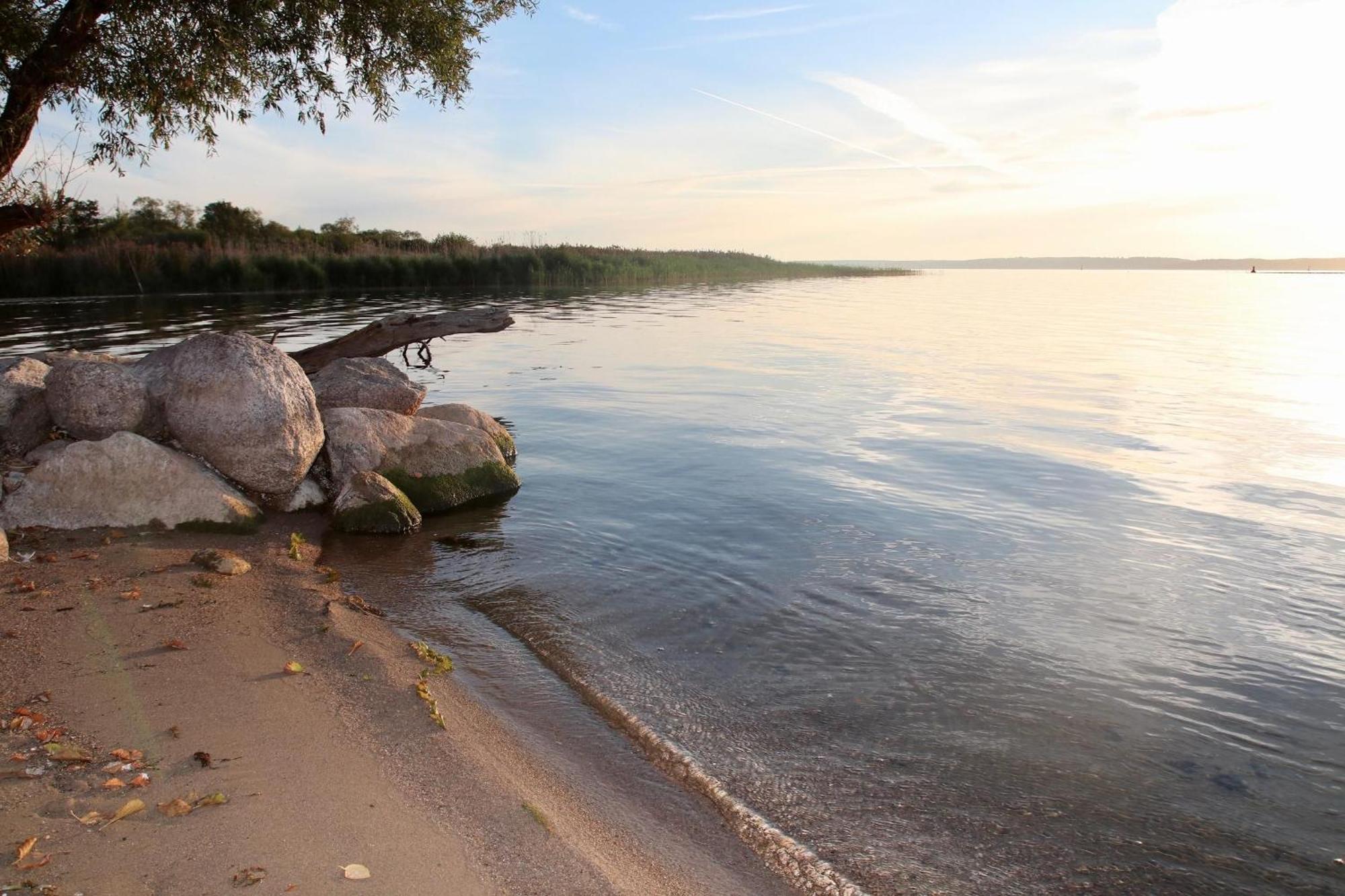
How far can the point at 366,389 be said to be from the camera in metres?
10.6

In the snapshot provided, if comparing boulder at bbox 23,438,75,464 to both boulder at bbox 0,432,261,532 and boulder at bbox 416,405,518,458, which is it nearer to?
boulder at bbox 0,432,261,532

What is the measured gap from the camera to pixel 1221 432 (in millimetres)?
13852

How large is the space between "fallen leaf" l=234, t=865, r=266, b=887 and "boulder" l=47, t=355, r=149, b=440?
20.8ft

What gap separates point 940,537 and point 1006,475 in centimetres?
303

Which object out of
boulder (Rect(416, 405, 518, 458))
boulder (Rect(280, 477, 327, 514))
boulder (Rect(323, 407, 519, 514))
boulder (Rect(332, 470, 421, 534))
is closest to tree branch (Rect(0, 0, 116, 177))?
boulder (Rect(323, 407, 519, 514))

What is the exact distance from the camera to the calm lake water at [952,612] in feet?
13.6

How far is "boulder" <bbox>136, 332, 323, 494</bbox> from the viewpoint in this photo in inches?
323

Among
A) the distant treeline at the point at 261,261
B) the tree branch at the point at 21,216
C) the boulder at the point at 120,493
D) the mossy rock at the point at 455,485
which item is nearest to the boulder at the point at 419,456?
the mossy rock at the point at 455,485

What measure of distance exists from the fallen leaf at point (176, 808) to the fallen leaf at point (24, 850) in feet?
1.36

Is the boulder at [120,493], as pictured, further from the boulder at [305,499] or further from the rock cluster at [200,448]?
the boulder at [305,499]

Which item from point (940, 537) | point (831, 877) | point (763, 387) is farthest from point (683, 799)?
point (763, 387)

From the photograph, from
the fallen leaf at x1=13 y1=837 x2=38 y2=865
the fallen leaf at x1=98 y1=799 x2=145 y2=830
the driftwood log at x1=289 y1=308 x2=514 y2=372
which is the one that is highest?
the driftwood log at x1=289 y1=308 x2=514 y2=372

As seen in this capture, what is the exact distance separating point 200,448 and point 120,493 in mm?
906

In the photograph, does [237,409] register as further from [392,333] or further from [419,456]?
[392,333]
